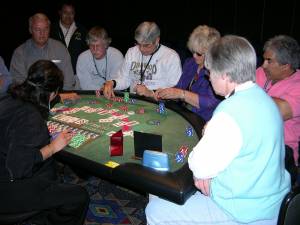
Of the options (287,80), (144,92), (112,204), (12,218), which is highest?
(287,80)

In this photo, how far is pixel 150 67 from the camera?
3641mm

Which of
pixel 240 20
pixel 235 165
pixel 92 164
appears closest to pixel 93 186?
pixel 92 164

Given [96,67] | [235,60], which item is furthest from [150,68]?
[235,60]

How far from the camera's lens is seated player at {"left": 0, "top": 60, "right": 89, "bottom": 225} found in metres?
1.90

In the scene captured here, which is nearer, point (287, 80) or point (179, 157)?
point (179, 157)

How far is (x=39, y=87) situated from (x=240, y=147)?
4.03ft

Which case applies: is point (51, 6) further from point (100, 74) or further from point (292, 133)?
point (292, 133)

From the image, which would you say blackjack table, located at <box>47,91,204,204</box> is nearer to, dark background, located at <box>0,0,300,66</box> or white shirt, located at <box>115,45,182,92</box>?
white shirt, located at <box>115,45,182,92</box>

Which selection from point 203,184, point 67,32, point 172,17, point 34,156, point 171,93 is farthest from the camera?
point 172,17

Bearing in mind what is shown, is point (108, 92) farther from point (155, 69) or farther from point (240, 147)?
point (240, 147)

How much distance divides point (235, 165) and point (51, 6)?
6.96m

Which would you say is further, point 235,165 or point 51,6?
point 51,6

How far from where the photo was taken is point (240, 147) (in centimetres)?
153

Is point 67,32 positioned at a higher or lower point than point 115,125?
higher
